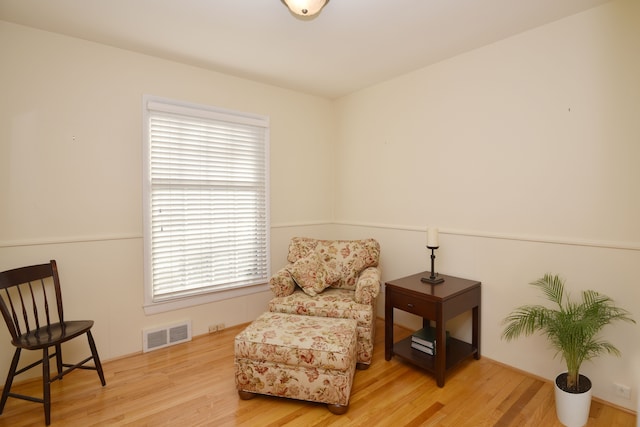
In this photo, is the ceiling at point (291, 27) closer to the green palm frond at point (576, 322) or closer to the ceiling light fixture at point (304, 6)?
the ceiling light fixture at point (304, 6)

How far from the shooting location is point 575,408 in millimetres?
1840

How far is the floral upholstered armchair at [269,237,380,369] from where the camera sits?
8.23 feet

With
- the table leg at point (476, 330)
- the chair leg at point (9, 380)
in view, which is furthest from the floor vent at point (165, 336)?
the table leg at point (476, 330)

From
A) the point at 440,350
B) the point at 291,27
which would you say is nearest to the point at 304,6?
the point at 291,27

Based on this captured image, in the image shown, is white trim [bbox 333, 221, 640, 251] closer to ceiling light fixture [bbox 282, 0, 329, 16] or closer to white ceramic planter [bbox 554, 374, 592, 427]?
white ceramic planter [bbox 554, 374, 592, 427]

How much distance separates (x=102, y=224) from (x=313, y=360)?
78.1 inches

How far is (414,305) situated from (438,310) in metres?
0.21

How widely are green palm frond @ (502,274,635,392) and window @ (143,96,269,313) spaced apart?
2.45 meters

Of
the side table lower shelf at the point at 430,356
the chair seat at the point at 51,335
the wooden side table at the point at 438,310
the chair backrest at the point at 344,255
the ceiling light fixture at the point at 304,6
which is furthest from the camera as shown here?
the chair backrest at the point at 344,255

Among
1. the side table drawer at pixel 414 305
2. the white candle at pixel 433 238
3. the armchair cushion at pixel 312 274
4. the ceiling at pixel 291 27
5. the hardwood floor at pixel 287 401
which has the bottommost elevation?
the hardwood floor at pixel 287 401

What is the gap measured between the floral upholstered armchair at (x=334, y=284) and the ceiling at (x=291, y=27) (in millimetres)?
1702

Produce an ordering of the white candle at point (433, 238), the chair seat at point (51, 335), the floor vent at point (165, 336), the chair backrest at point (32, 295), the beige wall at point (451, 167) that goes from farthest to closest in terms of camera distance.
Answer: the floor vent at point (165, 336) → the white candle at point (433, 238) → the chair backrest at point (32, 295) → the beige wall at point (451, 167) → the chair seat at point (51, 335)

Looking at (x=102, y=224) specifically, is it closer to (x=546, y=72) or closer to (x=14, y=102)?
(x=14, y=102)

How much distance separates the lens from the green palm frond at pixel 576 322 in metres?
1.85
